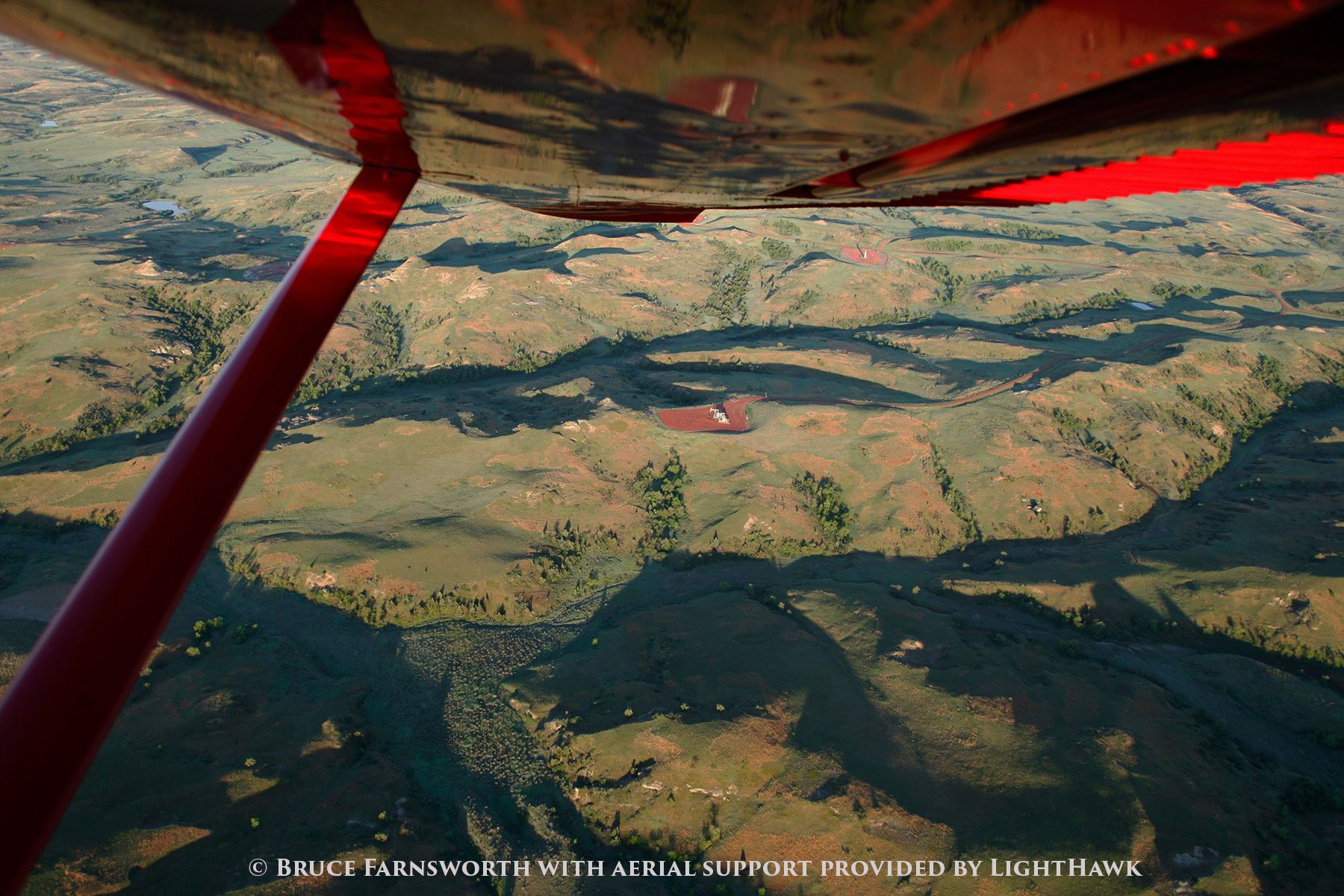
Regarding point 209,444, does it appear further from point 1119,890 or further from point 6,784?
point 1119,890

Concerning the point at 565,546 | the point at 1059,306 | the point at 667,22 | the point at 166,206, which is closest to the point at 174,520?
the point at 667,22

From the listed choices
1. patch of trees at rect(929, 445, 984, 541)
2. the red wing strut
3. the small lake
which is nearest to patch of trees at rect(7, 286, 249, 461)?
the small lake

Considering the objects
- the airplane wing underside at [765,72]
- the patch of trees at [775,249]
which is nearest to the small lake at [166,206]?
the patch of trees at [775,249]

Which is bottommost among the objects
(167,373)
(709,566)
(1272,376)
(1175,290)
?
(709,566)

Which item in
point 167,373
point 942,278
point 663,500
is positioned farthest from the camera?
point 942,278

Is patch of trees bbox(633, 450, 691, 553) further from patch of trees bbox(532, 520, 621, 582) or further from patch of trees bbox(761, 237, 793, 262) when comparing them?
patch of trees bbox(761, 237, 793, 262)

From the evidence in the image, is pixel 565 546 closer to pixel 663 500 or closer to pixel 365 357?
pixel 663 500
